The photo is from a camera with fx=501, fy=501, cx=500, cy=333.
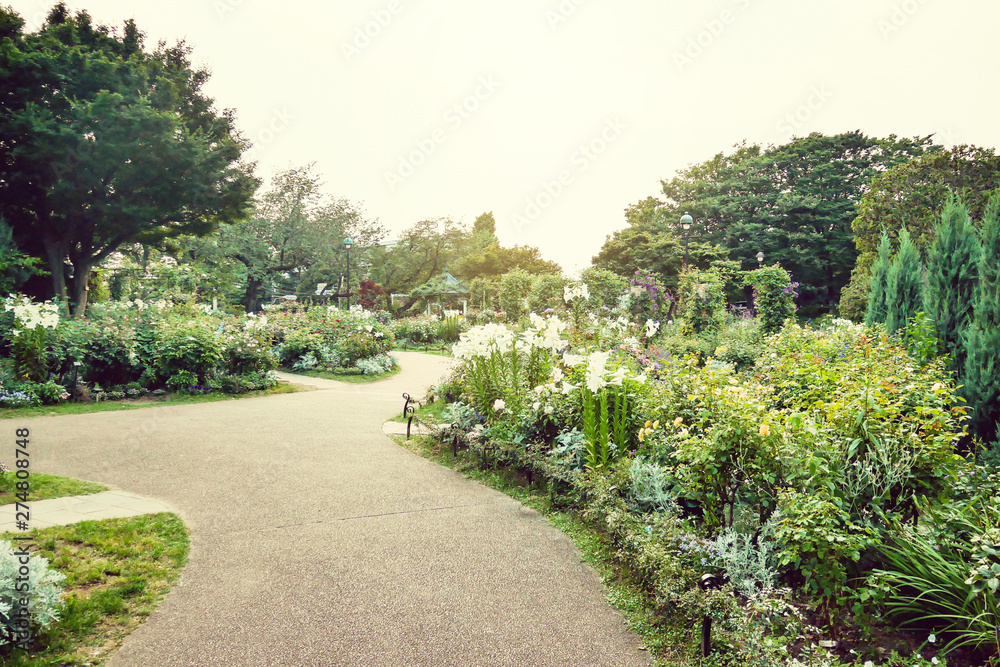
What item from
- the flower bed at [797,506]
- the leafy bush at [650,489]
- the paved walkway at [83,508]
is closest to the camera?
the flower bed at [797,506]

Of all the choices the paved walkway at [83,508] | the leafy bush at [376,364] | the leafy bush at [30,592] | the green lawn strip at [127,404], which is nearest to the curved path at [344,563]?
the paved walkway at [83,508]

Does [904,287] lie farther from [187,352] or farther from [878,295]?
[187,352]

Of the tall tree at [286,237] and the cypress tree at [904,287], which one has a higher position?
the tall tree at [286,237]

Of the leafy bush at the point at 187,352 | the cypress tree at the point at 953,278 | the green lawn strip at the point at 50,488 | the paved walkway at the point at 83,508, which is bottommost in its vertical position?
the paved walkway at the point at 83,508

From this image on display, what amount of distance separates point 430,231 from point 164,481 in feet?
104

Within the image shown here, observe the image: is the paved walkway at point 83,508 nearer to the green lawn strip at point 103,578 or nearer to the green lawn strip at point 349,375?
the green lawn strip at point 103,578

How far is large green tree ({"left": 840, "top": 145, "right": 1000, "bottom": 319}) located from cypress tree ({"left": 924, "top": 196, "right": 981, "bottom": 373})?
13432 mm

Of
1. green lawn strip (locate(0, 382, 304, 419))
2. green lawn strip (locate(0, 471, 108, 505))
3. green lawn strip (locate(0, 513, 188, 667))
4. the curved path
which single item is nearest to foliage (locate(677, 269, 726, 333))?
the curved path

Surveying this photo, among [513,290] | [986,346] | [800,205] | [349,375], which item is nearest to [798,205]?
[800,205]

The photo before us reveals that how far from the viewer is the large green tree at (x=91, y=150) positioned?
12750 mm

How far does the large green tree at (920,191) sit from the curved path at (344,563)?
1734 centimetres

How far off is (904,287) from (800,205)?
2655 cm

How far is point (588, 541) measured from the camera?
12.4 feet

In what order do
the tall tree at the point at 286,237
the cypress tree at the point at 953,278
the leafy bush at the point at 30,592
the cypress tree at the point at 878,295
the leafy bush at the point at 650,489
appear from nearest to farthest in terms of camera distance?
the leafy bush at the point at 30,592 < the leafy bush at the point at 650,489 < the cypress tree at the point at 953,278 < the cypress tree at the point at 878,295 < the tall tree at the point at 286,237
